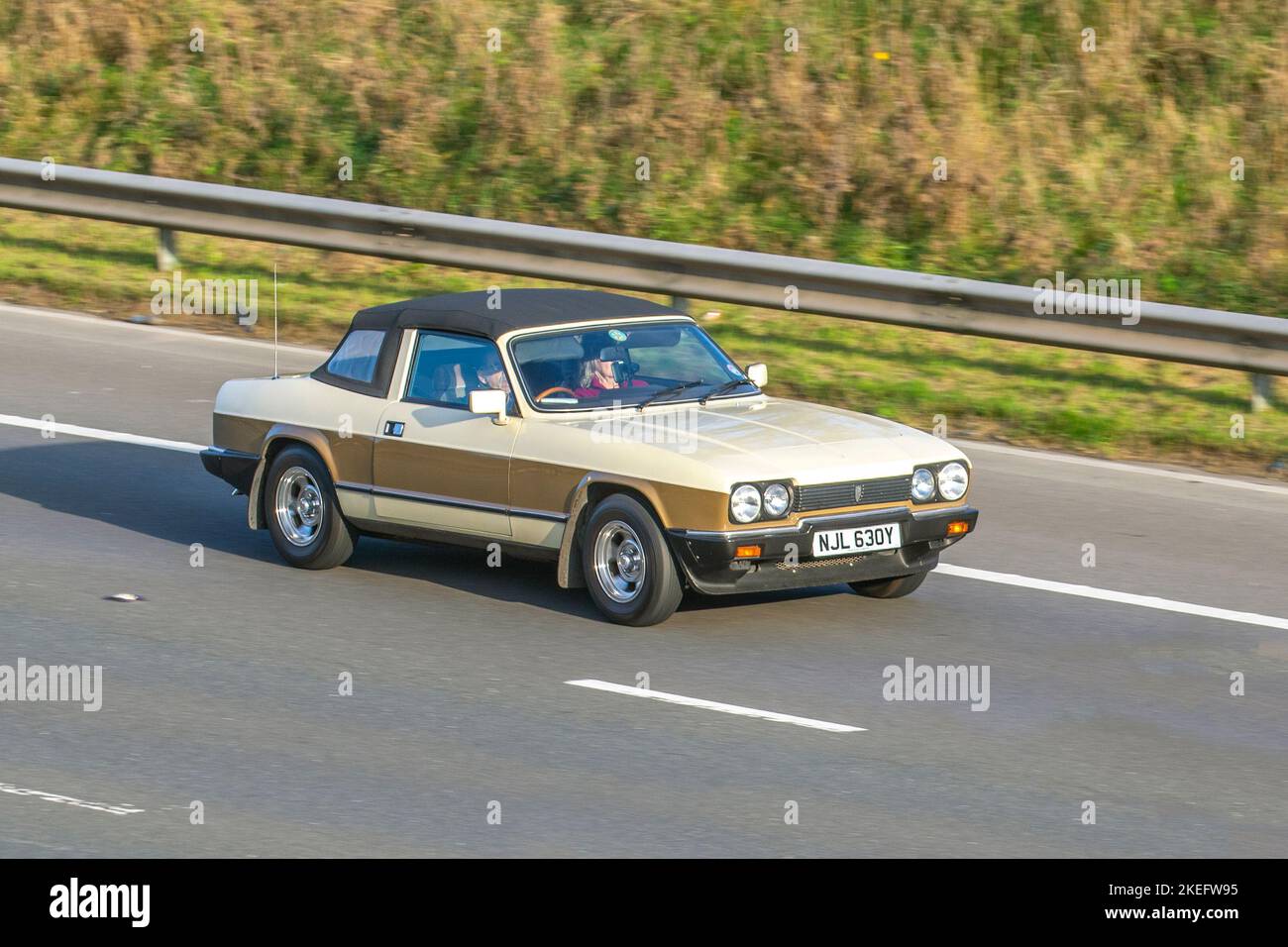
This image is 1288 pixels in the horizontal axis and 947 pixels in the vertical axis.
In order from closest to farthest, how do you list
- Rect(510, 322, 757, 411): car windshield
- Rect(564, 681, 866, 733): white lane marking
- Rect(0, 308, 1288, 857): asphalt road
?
1. Rect(0, 308, 1288, 857): asphalt road
2. Rect(564, 681, 866, 733): white lane marking
3. Rect(510, 322, 757, 411): car windshield

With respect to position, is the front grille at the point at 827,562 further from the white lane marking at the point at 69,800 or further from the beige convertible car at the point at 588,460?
the white lane marking at the point at 69,800

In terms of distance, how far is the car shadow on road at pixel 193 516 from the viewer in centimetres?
1040

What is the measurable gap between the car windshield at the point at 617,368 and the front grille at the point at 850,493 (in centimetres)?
117

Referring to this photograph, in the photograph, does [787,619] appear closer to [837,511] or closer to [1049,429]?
[837,511]

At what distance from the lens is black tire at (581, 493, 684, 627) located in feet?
30.8

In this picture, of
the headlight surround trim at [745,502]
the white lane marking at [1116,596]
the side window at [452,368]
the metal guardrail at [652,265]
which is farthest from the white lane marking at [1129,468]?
the headlight surround trim at [745,502]

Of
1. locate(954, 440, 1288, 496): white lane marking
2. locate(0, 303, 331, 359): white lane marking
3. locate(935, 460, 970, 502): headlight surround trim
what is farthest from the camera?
locate(0, 303, 331, 359): white lane marking

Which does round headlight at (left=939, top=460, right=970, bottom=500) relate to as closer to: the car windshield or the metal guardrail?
the car windshield

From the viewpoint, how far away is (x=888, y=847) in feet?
22.2

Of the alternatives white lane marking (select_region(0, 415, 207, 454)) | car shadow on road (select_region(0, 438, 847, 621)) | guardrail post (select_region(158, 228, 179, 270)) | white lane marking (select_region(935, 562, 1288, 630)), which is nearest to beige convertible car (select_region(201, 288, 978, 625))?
car shadow on road (select_region(0, 438, 847, 621))

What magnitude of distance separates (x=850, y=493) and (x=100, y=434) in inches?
247

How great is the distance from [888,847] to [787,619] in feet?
10.3

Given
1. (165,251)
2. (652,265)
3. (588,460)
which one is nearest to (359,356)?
(588,460)

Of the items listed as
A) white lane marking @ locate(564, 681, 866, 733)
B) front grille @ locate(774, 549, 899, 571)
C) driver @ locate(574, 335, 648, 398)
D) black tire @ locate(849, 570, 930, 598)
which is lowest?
white lane marking @ locate(564, 681, 866, 733)
